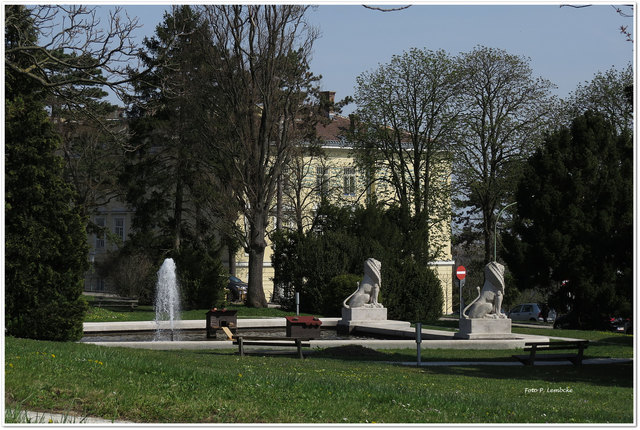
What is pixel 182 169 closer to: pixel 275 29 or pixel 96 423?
pixel 275 29

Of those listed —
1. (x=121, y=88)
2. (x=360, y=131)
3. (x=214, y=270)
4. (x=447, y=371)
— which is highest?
(x=360, y=131)

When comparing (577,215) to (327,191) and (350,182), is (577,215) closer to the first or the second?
(327,191)

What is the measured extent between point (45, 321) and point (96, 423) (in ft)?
38.4

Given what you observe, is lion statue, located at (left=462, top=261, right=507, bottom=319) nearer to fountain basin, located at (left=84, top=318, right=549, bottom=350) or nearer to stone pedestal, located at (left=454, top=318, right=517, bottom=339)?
stone pedestal, located at (left=454, top=318, right=517, bottom=339)

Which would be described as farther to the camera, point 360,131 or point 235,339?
point 360,131

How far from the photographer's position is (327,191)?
4850 centimetres

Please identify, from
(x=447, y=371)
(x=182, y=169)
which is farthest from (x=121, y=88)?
(x=182, y=169)

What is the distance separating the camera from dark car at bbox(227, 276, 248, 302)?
57.4 metres

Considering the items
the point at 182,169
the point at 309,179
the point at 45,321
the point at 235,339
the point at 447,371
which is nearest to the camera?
the point at 447,371

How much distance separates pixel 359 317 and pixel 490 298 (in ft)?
19.9

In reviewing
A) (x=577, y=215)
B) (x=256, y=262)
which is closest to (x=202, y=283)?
(x=256, y=262)

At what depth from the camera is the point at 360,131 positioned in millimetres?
48312

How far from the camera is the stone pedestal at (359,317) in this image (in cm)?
3039

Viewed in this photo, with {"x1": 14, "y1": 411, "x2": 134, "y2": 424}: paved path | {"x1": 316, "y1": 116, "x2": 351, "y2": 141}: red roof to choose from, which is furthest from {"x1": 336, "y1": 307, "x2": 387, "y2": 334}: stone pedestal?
{"x1": 316, "y1": 116, "x2": 351, "y2": 141}: red roof
